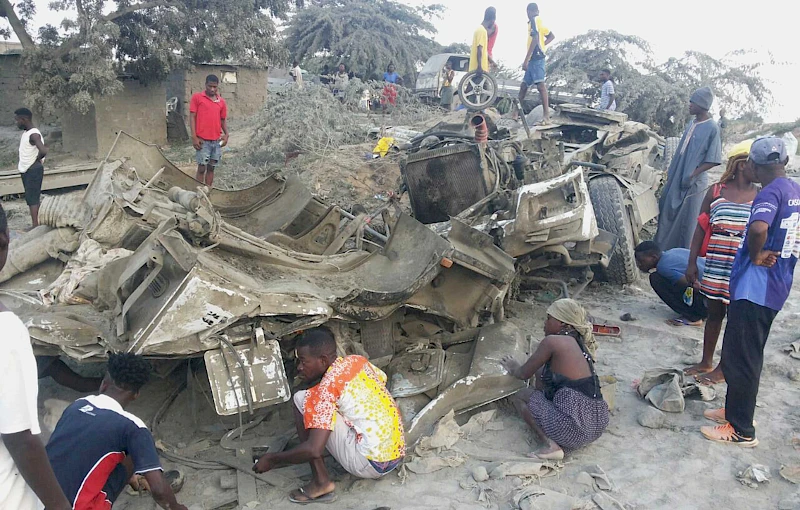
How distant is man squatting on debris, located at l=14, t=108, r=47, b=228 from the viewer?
7266 millimetres

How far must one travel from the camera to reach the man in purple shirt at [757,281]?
3.48m

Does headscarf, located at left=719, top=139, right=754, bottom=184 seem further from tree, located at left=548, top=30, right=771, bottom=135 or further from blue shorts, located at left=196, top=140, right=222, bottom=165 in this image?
tree, located at left=548, top=30, right=771, bottom=135

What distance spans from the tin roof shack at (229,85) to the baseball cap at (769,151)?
13.0 meters

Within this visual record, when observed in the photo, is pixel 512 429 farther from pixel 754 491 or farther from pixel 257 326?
pixel 257 326

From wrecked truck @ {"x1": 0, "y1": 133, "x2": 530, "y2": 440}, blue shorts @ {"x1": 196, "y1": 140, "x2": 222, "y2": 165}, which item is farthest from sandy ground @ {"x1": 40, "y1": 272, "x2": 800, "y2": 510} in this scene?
blue shorts @ {"x1": 196, "y1": 140, "x2": 222, "y2": 165}

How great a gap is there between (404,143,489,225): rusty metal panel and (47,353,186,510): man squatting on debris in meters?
3.88

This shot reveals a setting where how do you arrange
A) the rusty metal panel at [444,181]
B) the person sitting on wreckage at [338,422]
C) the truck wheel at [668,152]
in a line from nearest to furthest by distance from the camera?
the person sitting on wreckage at [338,422], the rusty metal panel at [444,181], the truck wheel at [668,152]

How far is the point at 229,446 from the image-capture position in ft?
12.2

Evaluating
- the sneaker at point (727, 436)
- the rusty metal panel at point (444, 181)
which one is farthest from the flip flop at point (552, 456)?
the rusty metal panel at point (444, 181)

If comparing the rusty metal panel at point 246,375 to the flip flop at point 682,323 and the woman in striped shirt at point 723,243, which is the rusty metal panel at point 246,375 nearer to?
the woman in striped shirt at point 723,243

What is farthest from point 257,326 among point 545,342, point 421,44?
point 421,44

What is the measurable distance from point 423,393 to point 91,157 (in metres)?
11.5

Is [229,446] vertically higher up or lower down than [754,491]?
lower down

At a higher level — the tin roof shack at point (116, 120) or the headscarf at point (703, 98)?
the headscarf at point (703, 98)
